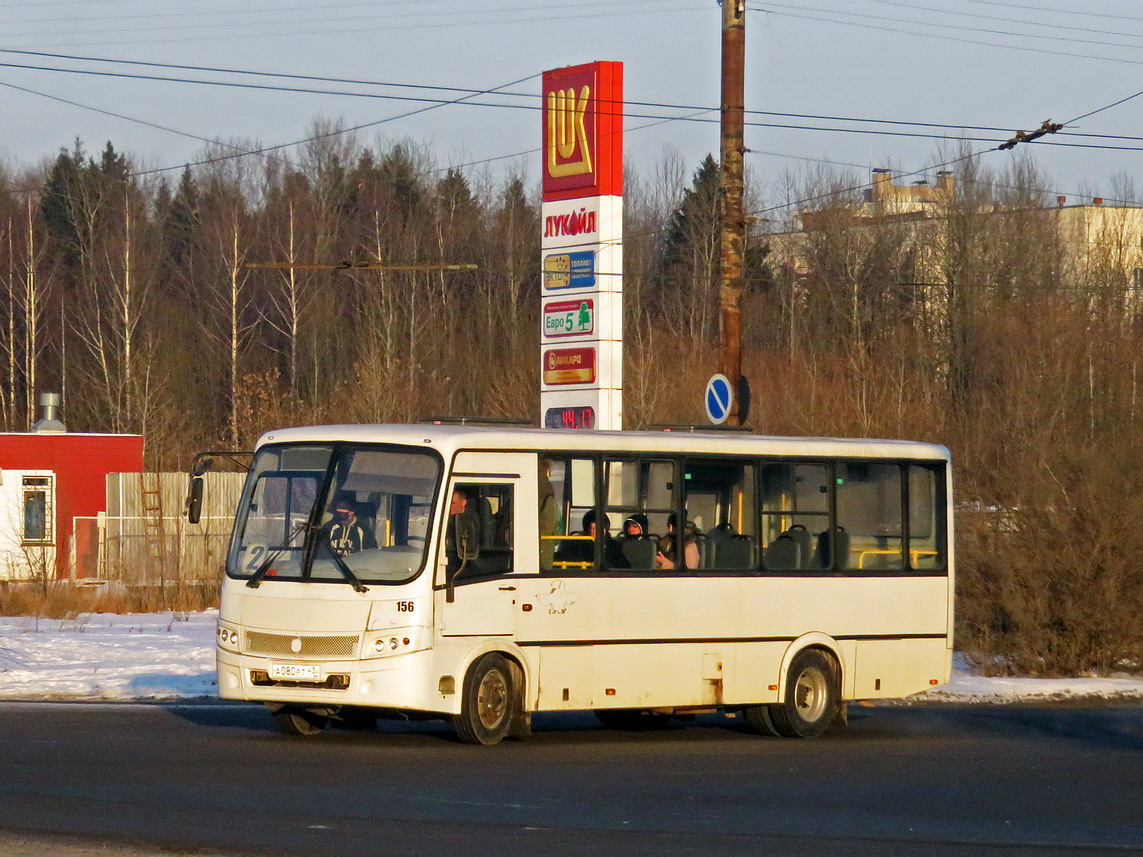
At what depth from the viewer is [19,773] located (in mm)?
11672

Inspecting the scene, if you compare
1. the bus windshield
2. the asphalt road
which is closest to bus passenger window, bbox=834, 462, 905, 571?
the asphalt road

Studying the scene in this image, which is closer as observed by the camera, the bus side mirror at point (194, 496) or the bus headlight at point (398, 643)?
the bus headlight at point (398, 643)

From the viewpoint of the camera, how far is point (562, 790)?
11.5 meters

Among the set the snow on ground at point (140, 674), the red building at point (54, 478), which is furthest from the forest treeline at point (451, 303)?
the snow on ground at point (140, 674)

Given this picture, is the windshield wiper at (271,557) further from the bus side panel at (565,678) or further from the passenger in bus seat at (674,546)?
the passenger in bus seat at (674,546)

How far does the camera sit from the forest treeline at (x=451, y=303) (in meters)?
53.9

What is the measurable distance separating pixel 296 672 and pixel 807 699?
5.01 metres

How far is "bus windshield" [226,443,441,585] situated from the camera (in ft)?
45.8

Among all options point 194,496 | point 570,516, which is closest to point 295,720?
point 194,496

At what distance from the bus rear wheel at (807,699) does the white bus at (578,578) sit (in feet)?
0.07

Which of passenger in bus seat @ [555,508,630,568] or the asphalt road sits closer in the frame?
the asphalt road

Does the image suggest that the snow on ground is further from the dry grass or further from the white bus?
the white bus

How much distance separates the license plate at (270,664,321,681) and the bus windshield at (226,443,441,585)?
690mm

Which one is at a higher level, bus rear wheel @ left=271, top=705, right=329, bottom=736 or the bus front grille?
the bus front grille
